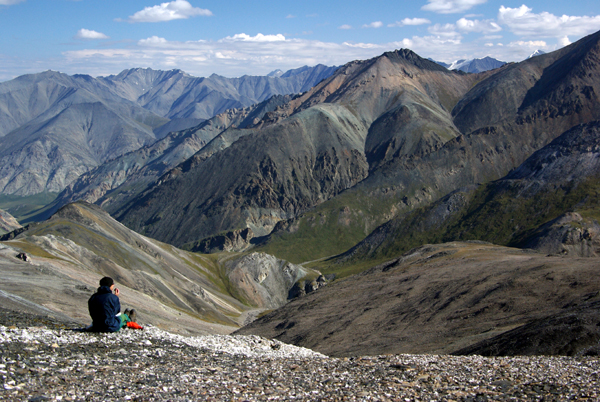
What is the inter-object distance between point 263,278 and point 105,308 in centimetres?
12634

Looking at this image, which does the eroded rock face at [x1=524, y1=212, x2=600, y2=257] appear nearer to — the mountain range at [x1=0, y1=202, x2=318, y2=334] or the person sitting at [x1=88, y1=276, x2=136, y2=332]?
the mountain range at [x1=0, y1=202, x2=318, y2=334]

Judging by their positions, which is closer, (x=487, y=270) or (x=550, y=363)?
(x=550, y=363)

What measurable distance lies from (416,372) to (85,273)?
63885mm

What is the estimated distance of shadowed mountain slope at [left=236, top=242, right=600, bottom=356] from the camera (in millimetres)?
40719

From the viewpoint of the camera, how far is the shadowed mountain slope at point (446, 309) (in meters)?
40.7

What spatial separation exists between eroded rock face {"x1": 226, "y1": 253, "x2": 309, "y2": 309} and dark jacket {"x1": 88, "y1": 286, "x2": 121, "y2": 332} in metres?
115

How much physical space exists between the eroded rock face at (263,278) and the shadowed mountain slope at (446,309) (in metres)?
55.4

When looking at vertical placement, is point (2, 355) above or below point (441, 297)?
above

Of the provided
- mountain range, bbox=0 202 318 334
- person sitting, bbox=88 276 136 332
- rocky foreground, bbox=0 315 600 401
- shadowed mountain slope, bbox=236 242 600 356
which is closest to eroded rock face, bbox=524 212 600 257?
shadowed mountain slope, bbox=236 242 600 356

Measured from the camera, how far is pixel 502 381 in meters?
17.2

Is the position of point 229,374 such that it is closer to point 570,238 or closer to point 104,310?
point 104,310

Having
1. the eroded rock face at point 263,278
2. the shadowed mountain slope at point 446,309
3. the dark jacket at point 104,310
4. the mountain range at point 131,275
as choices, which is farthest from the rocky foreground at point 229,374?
the eroded rock face at point 263,278

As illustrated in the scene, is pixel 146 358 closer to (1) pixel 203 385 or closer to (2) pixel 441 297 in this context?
(1) pixel 203 385

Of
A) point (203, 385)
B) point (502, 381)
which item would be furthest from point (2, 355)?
point (502, 381)
